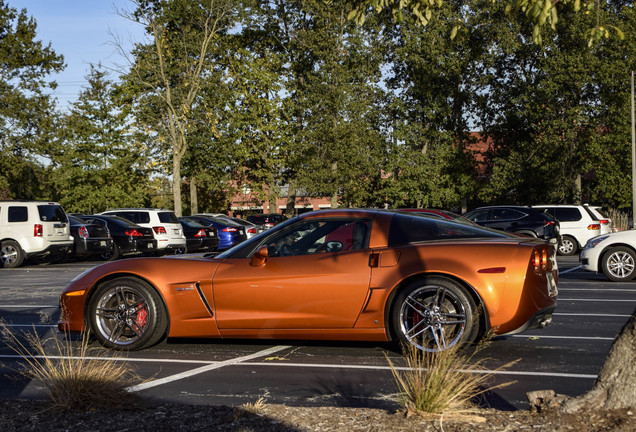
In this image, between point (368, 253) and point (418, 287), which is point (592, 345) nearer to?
point (418, 287)

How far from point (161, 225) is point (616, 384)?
76.1ft

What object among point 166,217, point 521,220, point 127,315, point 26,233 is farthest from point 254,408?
point 166,217

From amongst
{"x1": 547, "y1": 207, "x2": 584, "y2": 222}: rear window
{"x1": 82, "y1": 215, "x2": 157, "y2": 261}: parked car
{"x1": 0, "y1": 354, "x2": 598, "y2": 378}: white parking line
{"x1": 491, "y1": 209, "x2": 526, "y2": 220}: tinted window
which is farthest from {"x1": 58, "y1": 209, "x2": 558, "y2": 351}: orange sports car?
{"x1": 547, "y1": 207, "x2": 584, "y2": 222}: rear window

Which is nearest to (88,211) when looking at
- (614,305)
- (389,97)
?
(389,97)

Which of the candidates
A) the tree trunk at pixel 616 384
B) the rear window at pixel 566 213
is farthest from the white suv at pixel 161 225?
the tree trunk at pixel 616 384

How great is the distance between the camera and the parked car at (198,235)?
28.4 meters

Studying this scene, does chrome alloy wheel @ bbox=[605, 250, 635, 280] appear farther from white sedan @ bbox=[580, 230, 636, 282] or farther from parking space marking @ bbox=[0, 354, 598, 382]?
parking space marking @ bbox=[0, 354, 598, 382]

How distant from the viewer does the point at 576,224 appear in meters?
25.5

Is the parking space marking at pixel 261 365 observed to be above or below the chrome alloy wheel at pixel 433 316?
below

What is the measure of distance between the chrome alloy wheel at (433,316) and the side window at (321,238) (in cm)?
74

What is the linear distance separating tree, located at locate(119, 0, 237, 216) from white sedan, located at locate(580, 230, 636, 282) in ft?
101

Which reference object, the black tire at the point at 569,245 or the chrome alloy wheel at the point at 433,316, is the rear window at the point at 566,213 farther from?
the chrome alloy wheel at the point at 433,316

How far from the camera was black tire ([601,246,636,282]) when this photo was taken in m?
14.5

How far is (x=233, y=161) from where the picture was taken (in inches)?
2023
